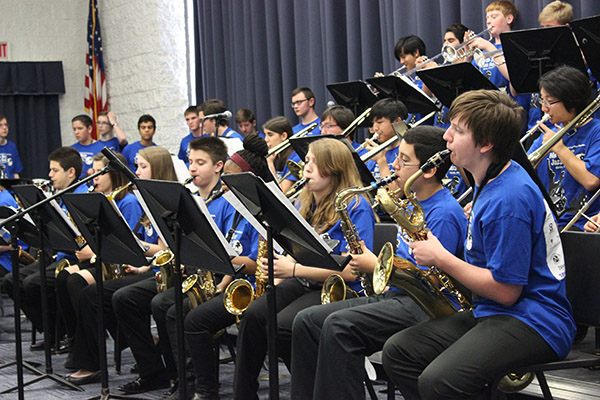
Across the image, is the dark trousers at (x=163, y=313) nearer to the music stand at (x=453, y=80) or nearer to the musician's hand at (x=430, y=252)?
the musician's hand at (x=430, y=252)

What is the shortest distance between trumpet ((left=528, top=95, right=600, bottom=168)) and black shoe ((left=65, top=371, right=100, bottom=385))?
2.64 metres

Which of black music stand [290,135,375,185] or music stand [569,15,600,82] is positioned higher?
music stand [569,15,600,82]

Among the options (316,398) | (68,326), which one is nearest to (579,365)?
(316,398)

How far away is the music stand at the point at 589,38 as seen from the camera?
3.49 m

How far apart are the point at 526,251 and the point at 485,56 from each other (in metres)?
3.14

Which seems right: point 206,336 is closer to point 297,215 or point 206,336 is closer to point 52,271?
point 297,215

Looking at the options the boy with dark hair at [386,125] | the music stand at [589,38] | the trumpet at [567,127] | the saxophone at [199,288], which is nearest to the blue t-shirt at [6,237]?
the saxophone at [199,288]

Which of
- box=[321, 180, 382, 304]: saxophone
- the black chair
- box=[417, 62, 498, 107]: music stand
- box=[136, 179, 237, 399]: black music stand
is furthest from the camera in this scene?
box=[417, 62, 498, 107]: music stand

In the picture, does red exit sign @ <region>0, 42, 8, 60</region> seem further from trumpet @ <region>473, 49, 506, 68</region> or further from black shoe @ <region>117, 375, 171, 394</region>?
black shoe @ <region>117, 375, 171, 394</region>

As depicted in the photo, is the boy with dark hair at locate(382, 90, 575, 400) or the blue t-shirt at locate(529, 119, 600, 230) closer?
the boy with dark hair at locate(382, 90, 575, 400)

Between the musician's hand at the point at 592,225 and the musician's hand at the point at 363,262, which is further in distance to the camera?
the musician's hand at the point at 592,225

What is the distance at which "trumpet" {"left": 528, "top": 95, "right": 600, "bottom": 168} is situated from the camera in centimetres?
342

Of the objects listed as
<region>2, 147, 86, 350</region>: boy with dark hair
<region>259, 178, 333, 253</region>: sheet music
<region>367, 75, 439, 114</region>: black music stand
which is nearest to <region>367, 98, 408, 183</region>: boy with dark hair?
<region>367, 75, 439, 114</region>: black music stand

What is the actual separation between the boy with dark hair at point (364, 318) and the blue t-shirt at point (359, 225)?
220 millimetres
